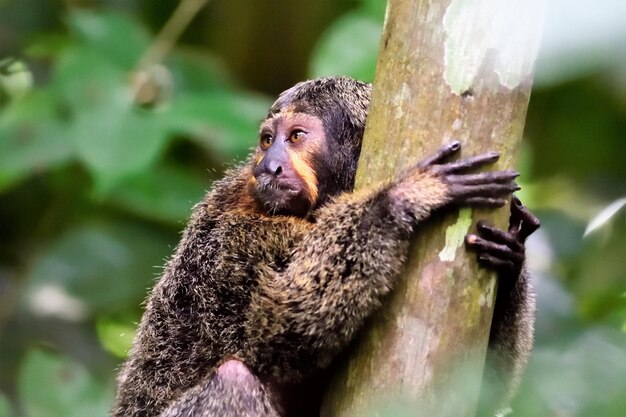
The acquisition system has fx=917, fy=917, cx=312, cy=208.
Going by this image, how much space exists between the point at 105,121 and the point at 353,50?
1.59 metres

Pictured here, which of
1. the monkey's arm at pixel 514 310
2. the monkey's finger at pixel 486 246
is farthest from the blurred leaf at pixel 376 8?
the monkey's finger at pixel 486 246

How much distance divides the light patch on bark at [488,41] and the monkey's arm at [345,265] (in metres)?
0.27

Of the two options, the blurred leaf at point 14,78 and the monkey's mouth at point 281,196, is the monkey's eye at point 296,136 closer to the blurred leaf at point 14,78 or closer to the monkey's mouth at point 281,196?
the monkey's mouth at point 281,196

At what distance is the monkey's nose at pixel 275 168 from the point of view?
4.26m

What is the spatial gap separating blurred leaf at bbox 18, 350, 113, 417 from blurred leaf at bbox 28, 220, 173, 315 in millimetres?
1080

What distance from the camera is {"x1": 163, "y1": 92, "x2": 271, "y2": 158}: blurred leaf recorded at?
18.8 ft

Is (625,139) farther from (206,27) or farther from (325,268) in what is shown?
(206,27)

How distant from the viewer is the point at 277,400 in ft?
12.9

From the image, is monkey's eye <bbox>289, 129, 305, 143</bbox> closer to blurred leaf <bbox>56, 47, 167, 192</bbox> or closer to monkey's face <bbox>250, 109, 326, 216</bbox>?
monkey's face <bbox>250, 109, 326, 216</bbox>

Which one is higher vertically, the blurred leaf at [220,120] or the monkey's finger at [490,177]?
the blurred leaf at [220,120]

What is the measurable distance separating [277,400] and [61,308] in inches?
121

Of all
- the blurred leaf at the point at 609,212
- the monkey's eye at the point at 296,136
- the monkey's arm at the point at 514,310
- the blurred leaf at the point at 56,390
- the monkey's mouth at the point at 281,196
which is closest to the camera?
the blurred leaf at the point at 609,212

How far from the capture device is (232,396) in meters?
3.81

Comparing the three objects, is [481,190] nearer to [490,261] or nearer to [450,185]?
[450,185]
